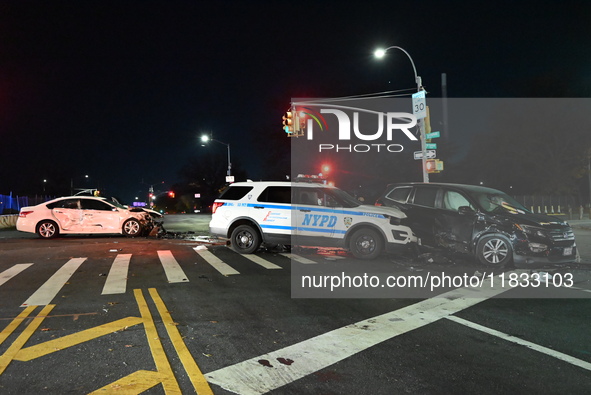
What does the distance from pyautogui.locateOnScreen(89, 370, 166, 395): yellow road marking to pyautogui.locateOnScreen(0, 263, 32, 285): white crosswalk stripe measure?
563cm

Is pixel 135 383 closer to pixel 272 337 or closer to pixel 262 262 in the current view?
pixel 272 337

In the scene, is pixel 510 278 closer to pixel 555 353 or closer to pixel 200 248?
pixel 555 353

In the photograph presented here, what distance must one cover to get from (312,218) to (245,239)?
6.76 ft

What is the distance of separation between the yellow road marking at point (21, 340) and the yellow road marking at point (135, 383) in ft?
3.71

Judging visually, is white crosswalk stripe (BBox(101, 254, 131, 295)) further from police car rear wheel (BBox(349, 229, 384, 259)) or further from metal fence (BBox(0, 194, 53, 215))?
metal fence (BBox(0, 194, 53, 215))

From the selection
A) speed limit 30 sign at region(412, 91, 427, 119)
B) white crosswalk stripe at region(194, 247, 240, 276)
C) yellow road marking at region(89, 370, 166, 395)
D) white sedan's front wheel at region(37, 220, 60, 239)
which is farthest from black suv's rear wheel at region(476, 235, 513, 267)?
white sedan's front wheel at region(37, 220, 60, 239)

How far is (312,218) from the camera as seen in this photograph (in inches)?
418

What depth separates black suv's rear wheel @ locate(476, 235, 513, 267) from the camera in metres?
8.88

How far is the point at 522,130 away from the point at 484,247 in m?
33.6

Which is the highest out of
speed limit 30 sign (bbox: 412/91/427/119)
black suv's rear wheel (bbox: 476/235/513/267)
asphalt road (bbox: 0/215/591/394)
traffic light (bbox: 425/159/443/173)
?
speed limit 30 sign (bbox: 412/91/427/119)

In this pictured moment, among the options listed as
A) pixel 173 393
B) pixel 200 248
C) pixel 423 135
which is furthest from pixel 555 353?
pixel 423 135

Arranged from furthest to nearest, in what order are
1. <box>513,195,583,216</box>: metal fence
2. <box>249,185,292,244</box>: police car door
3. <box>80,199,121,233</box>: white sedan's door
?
<box>513,195,583,216</box>: metal fence < <box>80,199,121,233</box>: white sedan's door < <box>249,185,292,244</box>: police car door

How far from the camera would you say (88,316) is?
5.44m

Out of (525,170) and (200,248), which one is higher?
(525,170)
